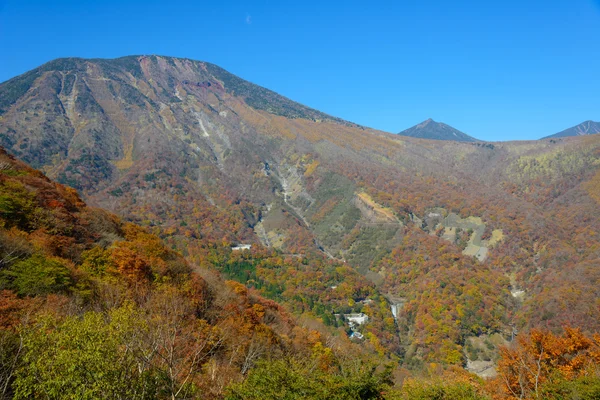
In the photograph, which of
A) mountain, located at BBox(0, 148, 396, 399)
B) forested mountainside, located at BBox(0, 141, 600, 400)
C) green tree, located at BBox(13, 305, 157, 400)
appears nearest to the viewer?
green tree, located at BBox(13, 305, 157, 400)

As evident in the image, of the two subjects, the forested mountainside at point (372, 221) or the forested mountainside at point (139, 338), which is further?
the forested mountainside at point (372, 221)

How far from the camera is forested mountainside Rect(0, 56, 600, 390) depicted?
74312 millimetres

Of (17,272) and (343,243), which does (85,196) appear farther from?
(17,272)

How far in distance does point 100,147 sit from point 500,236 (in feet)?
587

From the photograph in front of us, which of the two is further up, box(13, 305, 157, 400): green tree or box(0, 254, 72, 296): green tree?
box(13, 305, 157, 400): green tree

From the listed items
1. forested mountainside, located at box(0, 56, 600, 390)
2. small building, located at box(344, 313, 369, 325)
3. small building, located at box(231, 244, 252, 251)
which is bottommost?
small building, located at box(344, 313, 369, 325)

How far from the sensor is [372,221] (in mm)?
128000

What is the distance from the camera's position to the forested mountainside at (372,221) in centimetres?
7431

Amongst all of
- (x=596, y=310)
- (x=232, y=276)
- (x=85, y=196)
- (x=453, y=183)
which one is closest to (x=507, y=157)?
(x=453, y=183)

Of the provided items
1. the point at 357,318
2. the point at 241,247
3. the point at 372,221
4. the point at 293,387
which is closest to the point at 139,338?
the point at 293,387

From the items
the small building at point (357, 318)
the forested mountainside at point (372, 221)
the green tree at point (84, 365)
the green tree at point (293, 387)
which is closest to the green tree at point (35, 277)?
the green tree at point (84, 365)

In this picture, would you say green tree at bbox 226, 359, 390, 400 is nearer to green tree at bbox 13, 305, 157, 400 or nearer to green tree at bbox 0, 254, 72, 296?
green tree at bbox 13, 305, 157, 400

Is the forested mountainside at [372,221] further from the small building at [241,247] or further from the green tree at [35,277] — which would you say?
the green tree at [35,277]

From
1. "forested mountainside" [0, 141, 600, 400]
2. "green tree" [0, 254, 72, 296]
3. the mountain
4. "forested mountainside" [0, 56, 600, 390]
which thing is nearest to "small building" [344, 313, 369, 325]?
"forested mountainside" [0, 56, 600, 390]
